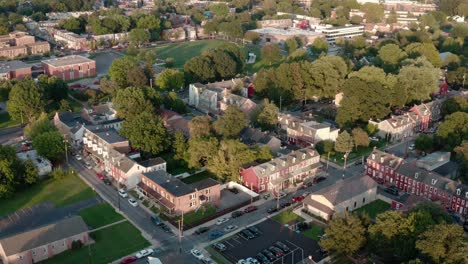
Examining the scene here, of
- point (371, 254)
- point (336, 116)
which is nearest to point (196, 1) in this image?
point (336, 116)

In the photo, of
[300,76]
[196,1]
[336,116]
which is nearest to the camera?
[336,116]

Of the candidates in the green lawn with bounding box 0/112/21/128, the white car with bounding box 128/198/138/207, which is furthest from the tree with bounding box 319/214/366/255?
the green lawn with bounding box 0/112/21/128

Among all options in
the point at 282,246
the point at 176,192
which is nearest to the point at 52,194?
the point at 176,192

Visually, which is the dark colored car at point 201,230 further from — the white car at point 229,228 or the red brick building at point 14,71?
the red brick building at point 14,71

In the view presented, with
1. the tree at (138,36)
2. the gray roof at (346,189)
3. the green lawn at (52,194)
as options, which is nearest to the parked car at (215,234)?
the gray roof at (346,189)

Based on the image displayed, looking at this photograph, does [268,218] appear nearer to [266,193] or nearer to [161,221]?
[266,193]

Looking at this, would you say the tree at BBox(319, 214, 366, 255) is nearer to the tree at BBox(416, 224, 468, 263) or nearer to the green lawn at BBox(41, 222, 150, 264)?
the tree at BBox(416, 224, 468, 263)
